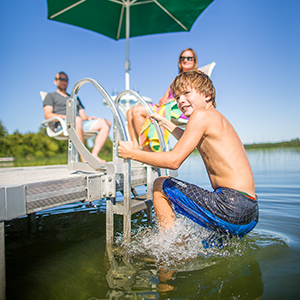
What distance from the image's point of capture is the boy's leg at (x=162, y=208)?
191 cm

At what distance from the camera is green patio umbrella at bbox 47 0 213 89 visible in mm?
5023

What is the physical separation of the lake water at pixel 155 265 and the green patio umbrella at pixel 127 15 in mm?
3698

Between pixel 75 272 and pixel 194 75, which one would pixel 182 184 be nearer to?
pixel 194 75

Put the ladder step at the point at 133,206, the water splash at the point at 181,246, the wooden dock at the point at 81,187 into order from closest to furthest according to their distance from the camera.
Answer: the wooden dock at the point at 81,187, the water splash at the point at 181,246, the ladder step at the point at 133,206

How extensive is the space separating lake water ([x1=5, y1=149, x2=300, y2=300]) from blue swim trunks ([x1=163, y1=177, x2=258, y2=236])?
0.25m

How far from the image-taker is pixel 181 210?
183 centimetres

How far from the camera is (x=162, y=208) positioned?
6.31 ft

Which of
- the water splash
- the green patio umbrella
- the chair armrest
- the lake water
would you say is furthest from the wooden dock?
the green patio umbrella

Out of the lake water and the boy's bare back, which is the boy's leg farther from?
the boy's bare back

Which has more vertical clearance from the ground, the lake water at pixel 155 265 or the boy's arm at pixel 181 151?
the boy's arm at pixel 181 151

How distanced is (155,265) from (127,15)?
5113mm

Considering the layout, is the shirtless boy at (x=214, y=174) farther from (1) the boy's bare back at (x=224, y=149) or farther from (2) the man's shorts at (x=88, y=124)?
(2) the man's shorts at (x=88, y=124)

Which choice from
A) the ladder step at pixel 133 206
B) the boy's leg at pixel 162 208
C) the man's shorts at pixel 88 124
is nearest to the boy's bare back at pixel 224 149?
the boy's leg at pixel 162 208

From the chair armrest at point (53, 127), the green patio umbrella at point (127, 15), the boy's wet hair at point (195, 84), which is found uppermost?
the green patio umbrella at point (127, 15)
